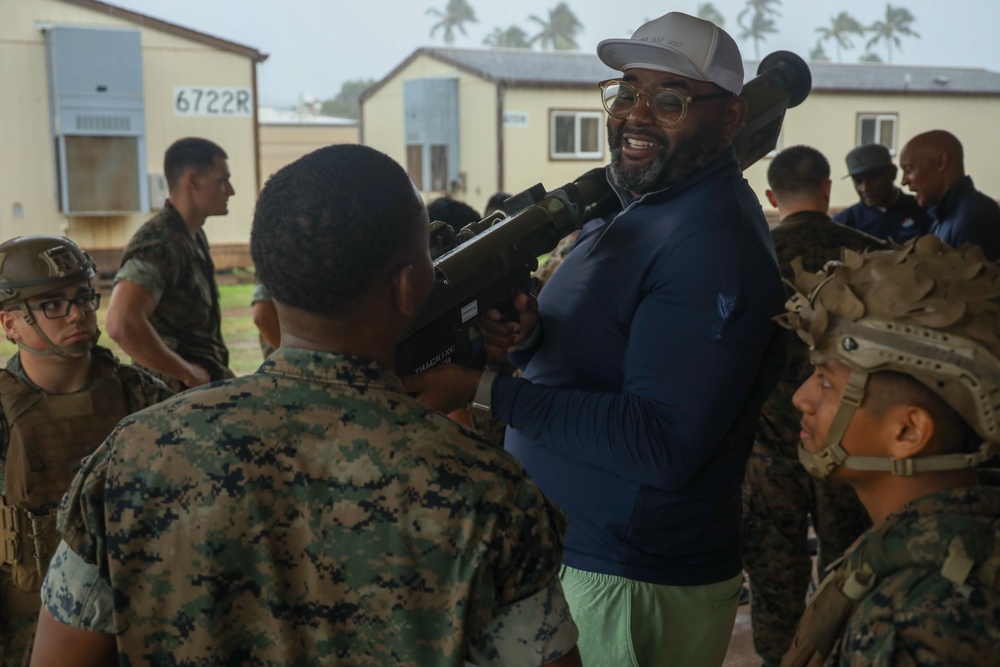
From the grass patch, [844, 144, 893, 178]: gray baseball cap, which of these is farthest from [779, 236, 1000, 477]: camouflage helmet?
the grass patch

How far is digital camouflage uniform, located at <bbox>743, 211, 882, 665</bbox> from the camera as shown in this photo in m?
3.38

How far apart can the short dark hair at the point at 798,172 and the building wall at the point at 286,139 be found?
3.94 m

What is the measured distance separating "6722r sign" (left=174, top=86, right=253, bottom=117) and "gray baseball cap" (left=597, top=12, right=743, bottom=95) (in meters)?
4.83

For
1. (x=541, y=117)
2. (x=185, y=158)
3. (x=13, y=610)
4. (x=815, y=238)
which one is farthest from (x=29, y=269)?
(x=541, y=117)

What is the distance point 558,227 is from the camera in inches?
73.0

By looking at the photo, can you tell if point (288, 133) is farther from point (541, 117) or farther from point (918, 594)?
point (918, 594)

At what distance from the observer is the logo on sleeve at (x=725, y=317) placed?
5.30 feet

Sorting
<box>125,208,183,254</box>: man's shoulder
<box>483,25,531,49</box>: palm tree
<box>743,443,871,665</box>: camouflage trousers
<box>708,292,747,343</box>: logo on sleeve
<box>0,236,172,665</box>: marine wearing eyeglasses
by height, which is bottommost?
<box>743,443,871,665</box>: camouflage trousers

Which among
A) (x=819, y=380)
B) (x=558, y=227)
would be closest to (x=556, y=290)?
(x=558, y=227)

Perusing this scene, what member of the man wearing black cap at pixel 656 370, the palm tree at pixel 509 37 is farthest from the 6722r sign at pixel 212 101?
the man wearing black cap at pixel 656 370

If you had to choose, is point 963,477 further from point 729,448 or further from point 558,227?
point 558,227

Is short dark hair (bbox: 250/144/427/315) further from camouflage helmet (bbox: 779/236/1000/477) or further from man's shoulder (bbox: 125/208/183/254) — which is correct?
man's shoulder (bbox: 125/208/183/254)

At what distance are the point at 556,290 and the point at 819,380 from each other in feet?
2.00

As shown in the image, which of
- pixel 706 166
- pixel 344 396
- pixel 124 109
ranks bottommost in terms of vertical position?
pixel 344 396
